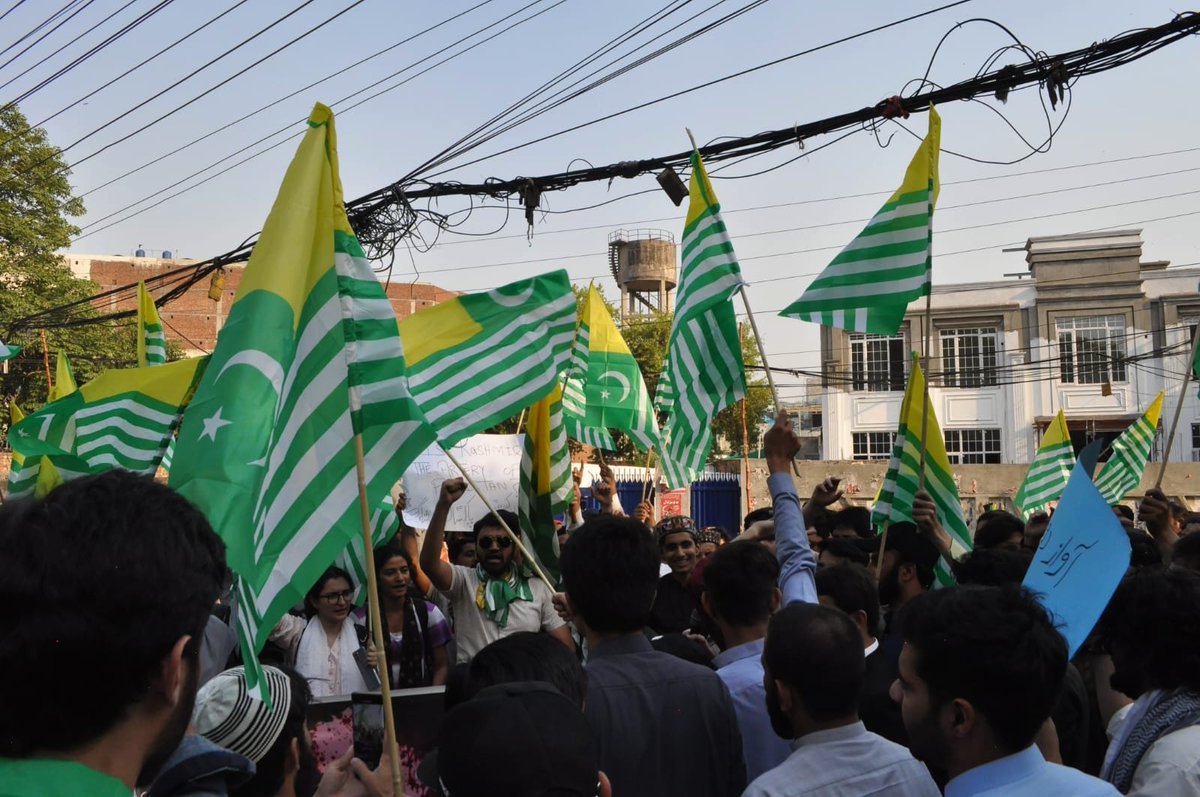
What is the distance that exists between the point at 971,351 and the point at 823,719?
40057mm

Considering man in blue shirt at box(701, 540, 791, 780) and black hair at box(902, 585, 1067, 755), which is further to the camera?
man in blue shirt at box(701, 540, 791, 780)

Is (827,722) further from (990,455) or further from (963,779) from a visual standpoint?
(990,455)

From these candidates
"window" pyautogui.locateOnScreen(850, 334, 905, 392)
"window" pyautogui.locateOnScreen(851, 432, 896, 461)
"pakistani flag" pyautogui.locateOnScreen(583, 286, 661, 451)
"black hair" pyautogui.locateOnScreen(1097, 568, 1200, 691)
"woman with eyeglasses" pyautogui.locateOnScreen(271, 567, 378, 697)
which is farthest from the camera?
"window" pyautogui.locateOnScreen(851, 432, 896, 461)

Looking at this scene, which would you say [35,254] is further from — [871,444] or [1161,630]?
[1161,630]

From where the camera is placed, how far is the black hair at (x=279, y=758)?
256cm

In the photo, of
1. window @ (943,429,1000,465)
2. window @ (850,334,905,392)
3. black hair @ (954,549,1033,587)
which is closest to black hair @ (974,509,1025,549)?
black hair @ (954,549,1033,587)

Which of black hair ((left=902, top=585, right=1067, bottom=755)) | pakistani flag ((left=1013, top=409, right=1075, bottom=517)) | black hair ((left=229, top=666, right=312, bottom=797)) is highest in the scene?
black hair ((left=902, top=585, right=1067, bottom=755))

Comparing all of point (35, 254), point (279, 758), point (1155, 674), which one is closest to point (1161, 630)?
point (1155, 674)

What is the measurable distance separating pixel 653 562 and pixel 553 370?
9.06 feet

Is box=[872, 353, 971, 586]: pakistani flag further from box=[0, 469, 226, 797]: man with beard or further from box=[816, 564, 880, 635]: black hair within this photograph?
box=[0, 469, 226, 797]: man with beard

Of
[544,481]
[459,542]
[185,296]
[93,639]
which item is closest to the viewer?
[93,639]

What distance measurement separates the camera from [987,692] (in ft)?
8.31

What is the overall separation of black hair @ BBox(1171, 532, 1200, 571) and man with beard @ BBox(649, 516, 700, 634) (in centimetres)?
251

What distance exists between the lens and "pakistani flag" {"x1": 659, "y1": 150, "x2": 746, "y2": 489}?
654cm
